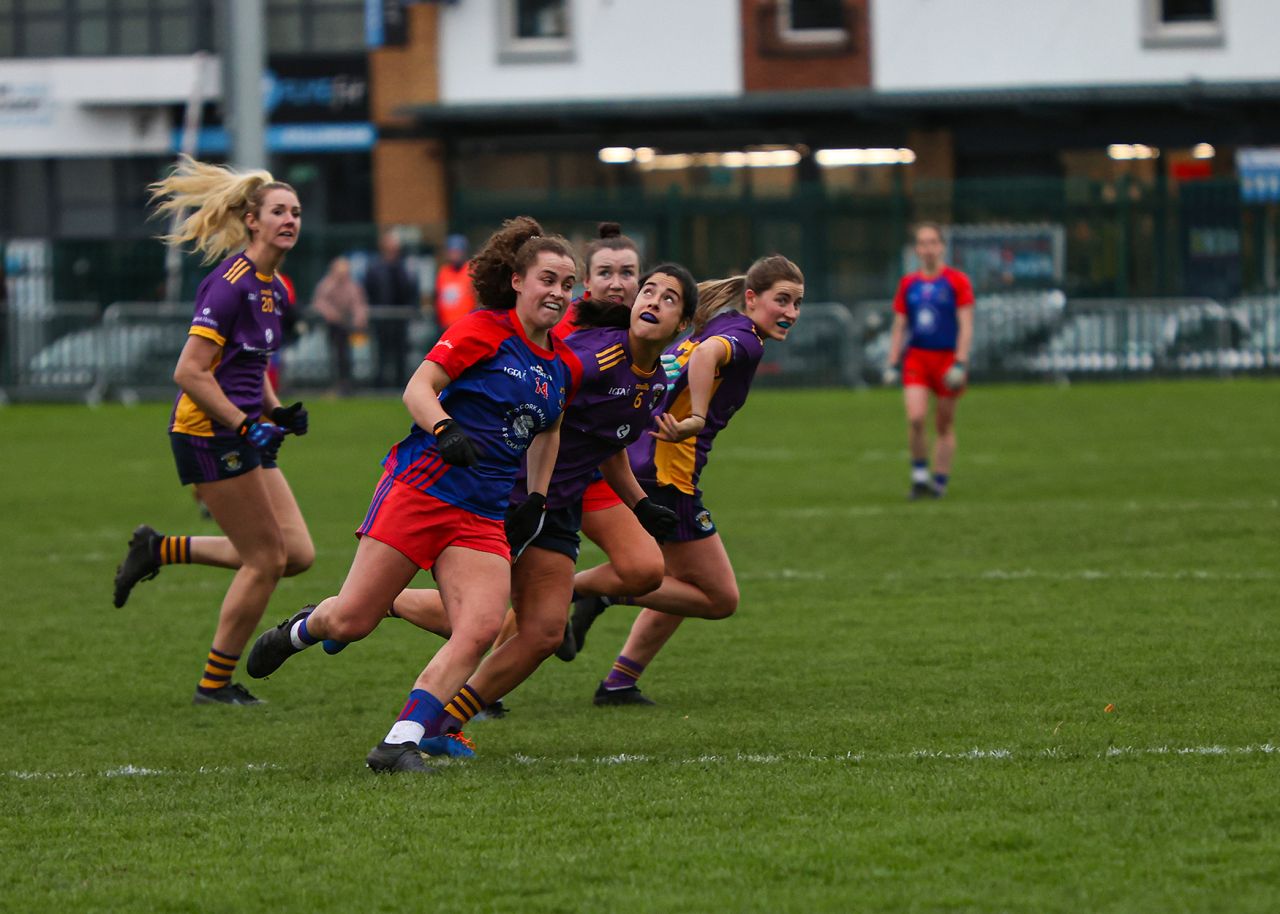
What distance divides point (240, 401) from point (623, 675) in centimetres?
191

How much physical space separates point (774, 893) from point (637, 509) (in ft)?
8.18

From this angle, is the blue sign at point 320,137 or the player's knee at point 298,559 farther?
the blue sign at point 320,137

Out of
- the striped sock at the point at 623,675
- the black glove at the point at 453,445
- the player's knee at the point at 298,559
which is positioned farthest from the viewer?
the player's knee at the point at 298,559

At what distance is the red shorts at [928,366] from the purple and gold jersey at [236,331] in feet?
25.2

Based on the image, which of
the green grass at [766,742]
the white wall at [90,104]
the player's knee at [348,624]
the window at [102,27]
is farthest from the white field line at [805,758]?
the window at [102,27]

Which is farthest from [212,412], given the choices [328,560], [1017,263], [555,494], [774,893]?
[1017,263]

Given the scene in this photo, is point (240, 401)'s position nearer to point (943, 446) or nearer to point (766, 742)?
point (766, 742)

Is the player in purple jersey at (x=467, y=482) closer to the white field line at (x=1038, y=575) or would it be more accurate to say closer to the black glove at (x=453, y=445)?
the black glove at (x=453, y=445)

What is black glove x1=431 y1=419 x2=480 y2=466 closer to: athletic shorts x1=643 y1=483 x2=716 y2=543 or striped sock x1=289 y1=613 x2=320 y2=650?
striped sock x1=289 y1=613 x2=320 y2=650

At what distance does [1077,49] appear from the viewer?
33219mm

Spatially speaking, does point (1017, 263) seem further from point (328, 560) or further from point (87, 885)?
point (87, 885)

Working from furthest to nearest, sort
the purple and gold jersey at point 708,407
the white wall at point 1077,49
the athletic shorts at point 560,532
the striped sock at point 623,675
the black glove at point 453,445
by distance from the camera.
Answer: the white wall at point 1077,49 → the striped sock at point 623,675 → the purple and gold jersey at point 708,407 → the athletic shorts at point 560,532 → the black glove at point 453,445

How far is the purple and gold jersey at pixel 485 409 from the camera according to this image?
253 inches

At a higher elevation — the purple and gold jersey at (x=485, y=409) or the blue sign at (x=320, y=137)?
the blue sign at (x=320, y=137)
